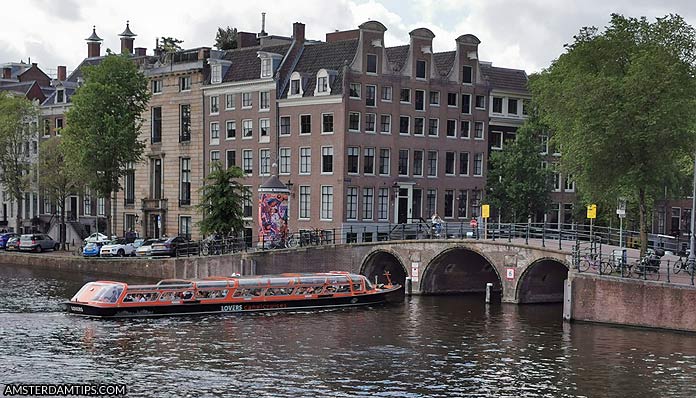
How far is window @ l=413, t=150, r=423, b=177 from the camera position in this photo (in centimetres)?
7997

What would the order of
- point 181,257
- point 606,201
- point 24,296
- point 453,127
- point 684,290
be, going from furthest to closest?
point 453,127, point 181,257, point 606,201, point 24,296, point 684,290

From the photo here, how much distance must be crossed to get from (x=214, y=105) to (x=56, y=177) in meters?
14.0

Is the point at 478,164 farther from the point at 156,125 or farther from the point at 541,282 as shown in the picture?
the point at 156,125

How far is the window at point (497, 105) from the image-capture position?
85.2m

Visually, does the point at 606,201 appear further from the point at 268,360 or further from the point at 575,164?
the point at 268,360

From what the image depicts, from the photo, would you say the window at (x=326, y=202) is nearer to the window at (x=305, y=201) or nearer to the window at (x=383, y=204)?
the window at (x=305, y=201)

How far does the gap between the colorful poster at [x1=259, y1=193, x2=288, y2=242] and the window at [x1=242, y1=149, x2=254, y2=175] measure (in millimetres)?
13176

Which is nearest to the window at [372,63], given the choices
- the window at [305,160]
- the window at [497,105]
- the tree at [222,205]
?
the window at [305,160]

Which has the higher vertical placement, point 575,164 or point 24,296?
point 575,164

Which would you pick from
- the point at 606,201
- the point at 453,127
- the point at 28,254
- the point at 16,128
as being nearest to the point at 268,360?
the point at 606,201

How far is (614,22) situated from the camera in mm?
63844

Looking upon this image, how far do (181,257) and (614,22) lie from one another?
30.3m

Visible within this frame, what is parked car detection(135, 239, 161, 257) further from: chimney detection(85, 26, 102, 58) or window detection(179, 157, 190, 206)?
chimney detection(85, 26, 102, 58)

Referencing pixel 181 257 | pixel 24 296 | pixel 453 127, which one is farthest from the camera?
pixel 453 127
